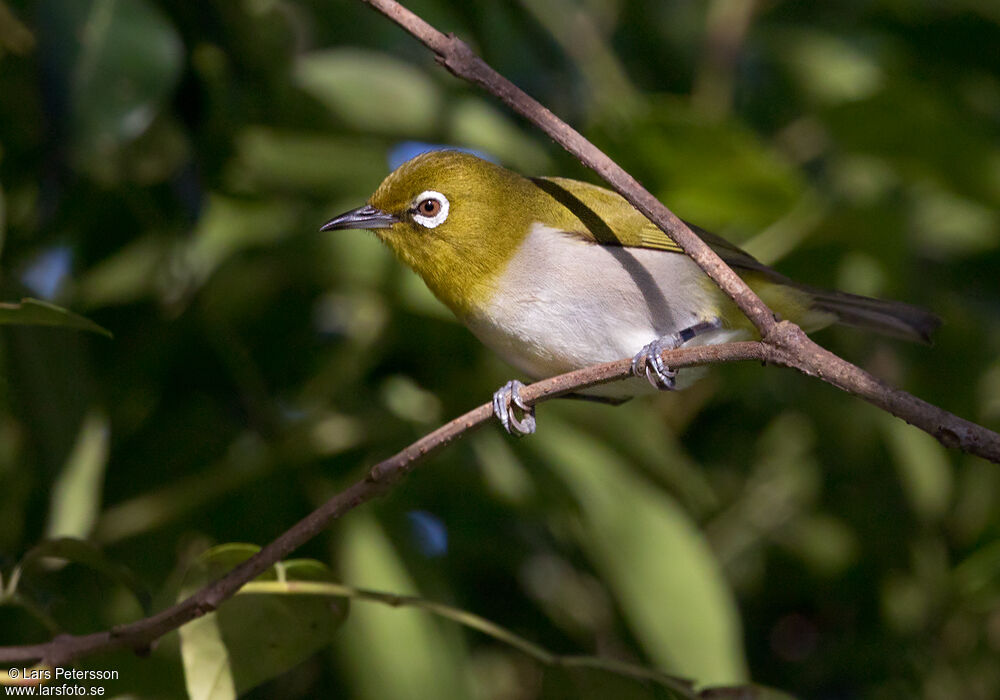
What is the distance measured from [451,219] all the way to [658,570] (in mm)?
1200

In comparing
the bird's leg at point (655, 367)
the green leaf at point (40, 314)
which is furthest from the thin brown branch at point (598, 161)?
the green leaf at point (40, 314)

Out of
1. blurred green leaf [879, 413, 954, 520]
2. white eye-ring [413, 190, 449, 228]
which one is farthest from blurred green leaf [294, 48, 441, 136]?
blurred green leaf [879, 413, 954, 520]

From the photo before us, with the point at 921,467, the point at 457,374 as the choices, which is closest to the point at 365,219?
the point at 457,374

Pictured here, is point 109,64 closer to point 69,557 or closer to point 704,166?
point 69,557

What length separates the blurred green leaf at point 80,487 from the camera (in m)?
2.47

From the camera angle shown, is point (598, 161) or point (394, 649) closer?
point (598, 161)

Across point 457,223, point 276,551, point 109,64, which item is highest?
point 109,64

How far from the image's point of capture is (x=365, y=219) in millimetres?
2863

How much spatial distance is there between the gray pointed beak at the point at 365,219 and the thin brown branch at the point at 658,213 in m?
0.96

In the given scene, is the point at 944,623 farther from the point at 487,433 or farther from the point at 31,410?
the point at 31,410

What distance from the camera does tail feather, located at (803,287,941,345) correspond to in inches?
117

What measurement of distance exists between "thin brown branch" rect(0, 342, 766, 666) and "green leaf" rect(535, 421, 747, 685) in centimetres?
123

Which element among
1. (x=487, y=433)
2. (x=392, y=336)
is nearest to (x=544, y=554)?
(x=487, y=433)

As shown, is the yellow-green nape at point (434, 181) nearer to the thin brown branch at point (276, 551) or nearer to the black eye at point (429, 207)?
the black eye at point (429, 207)
